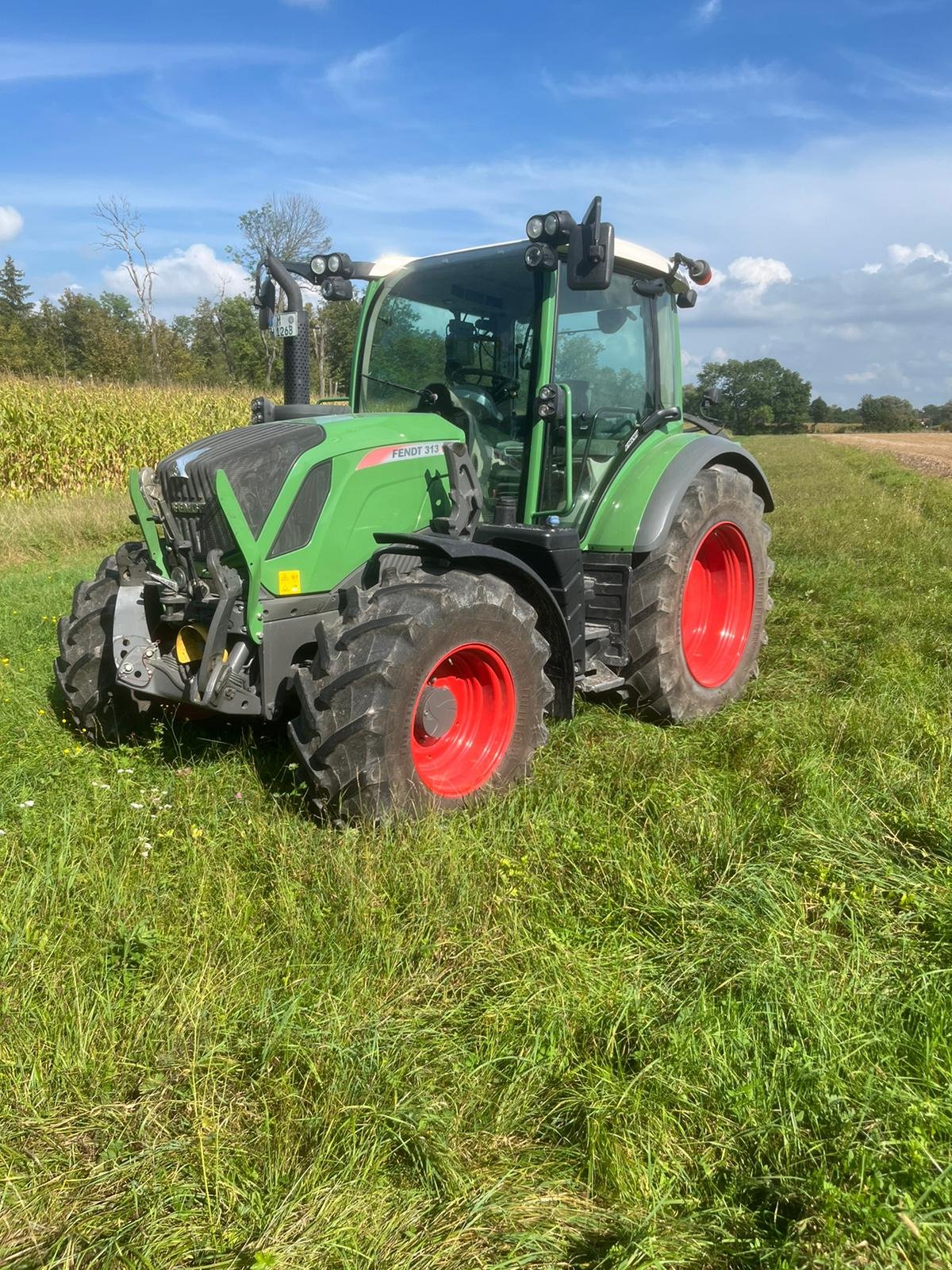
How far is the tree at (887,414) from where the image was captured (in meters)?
76.7

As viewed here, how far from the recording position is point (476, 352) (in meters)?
4.40

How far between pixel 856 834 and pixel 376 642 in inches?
68.7

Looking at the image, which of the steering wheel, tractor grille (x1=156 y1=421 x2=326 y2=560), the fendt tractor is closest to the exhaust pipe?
the fendt tractor

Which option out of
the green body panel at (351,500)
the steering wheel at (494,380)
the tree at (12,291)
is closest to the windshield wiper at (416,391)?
the steering wheel at (494,380)

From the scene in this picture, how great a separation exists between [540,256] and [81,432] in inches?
434

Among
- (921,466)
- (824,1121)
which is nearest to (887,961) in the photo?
(824,1121)

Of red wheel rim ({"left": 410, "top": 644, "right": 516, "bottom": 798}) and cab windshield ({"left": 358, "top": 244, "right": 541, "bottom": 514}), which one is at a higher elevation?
cab windshield ({"left": 358, "top": 244, "right": 541, "bottom": 514})

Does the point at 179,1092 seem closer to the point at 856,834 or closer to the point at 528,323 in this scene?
the point at 856,834

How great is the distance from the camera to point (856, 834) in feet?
10.4

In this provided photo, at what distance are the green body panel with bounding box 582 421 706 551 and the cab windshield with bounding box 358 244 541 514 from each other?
0.46 meters

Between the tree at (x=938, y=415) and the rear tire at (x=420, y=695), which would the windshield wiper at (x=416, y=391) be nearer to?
the rear tire at (x=420, y=695)

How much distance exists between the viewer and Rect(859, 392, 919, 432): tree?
7669cm

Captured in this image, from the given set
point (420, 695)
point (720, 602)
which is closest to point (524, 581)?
point (420, 695)

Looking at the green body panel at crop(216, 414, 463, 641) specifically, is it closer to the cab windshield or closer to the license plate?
the cab windshield
